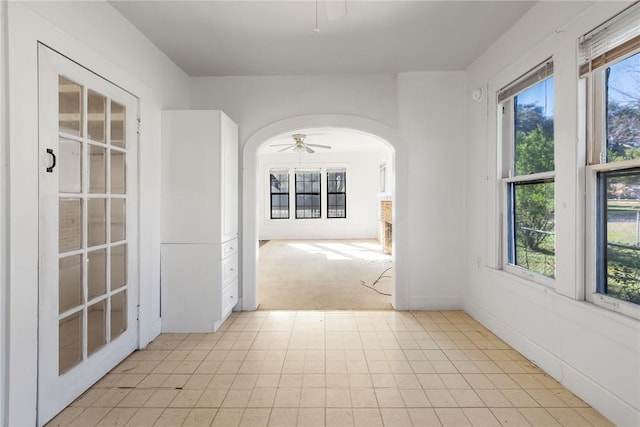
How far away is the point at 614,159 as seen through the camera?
6.44 ft

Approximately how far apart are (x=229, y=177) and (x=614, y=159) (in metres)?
3.07

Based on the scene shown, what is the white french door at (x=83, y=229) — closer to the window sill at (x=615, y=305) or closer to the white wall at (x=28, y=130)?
the white wall at (x=28, y=130)

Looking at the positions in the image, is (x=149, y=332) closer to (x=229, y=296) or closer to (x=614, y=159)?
(x=229, y=296)

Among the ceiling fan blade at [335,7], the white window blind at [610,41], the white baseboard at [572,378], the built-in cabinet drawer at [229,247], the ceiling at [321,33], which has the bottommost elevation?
the white baseboard at [572,378]

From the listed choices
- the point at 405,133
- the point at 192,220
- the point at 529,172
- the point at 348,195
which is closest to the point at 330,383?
the point at 192,220

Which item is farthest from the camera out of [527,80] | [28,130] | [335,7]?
[527,80]

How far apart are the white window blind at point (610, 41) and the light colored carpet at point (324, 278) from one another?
277cm

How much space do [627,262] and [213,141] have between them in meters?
3.19

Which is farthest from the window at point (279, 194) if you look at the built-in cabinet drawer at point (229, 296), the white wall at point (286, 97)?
the built-in cabinet drawer at point (229, 296)

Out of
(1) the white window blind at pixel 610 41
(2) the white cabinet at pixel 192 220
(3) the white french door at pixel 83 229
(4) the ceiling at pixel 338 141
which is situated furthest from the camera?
(4) the ceiling at pixel 338 141

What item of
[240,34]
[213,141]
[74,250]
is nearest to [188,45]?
[240,34]

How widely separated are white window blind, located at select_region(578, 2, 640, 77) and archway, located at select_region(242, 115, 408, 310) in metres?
1.86

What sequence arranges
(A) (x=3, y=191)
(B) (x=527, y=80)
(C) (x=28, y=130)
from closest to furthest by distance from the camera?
(A) (x=3, y=191)
(C) (x=28, y=130)
(B) (x=527, y=80)

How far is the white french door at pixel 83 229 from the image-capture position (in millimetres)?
1884
